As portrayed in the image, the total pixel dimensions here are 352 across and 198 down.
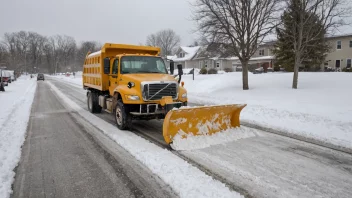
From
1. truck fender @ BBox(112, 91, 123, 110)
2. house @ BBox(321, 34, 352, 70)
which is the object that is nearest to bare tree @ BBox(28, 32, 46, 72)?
house @ BBox(321, 34, 352, 70)

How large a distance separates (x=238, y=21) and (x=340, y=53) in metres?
26.5

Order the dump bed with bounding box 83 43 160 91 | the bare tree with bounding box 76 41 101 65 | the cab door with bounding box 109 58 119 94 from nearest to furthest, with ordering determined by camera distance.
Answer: the cab door with bounding box 109 58 119 94, the dump bed with bounding box 83 43 160 91, the bare tree with bounding box 76 41 101 65

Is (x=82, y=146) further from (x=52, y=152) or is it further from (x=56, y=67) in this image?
(x=56, y=67)

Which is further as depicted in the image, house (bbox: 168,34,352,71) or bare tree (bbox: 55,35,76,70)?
bare tree (bbox: 55,35,76,70)

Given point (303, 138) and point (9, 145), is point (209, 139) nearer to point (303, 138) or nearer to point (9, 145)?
point (303, 138)

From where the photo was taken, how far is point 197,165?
4.91 m

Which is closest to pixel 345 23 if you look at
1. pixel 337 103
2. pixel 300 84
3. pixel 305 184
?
pixel 300 84

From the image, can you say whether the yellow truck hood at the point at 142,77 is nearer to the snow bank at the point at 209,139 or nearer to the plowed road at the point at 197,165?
the plowed road at the point at 197,165

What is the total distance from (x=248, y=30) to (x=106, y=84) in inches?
459

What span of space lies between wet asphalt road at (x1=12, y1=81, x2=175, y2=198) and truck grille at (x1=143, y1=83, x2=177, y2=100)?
1657 mm

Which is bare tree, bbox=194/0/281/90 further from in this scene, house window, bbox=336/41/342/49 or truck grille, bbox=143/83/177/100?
house window, bbox=336/41/342/49

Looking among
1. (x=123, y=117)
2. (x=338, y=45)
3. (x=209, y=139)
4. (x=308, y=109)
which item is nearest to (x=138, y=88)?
(x=123, y=117)

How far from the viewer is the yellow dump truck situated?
6383mm

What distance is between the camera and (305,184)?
4.12 m
